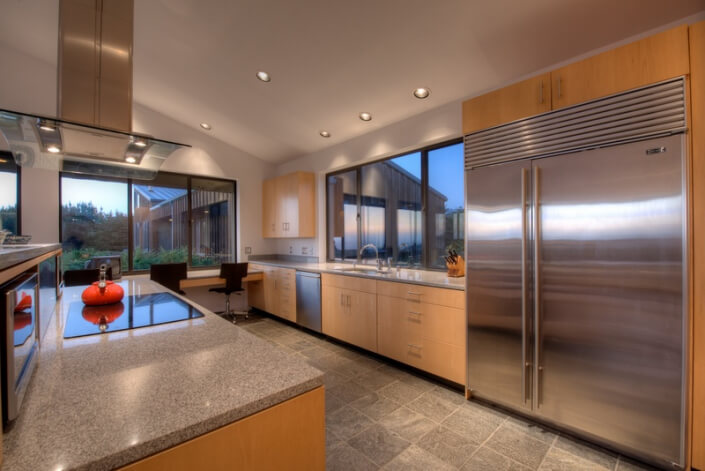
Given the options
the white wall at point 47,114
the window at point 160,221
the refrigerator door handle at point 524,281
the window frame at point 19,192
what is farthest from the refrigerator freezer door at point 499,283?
the window frame at point 19,192

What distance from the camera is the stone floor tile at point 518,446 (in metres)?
1.78

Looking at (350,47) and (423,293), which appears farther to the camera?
(423,293)

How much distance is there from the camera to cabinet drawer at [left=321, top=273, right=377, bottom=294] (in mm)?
3244

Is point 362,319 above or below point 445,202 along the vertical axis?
below

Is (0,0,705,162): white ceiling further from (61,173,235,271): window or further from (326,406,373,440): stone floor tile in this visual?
(326,406,373,440): stone floor tile

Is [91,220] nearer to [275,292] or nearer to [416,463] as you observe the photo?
[275,292]

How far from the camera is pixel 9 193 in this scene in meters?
3.48

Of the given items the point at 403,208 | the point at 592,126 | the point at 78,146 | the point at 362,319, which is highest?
the point at 592,126

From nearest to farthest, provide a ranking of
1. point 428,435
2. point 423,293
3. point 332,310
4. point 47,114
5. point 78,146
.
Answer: point 78,146
point 428,435
point 423,293
point 47,114
point 332,310

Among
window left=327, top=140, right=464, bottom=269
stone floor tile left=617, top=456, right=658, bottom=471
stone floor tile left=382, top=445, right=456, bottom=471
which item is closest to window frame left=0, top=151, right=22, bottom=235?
window left=327, top=140, right=464, bottom=269

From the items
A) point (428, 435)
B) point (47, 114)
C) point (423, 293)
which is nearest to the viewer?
point (428, 435)

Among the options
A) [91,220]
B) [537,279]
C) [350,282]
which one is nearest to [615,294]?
[537,279]

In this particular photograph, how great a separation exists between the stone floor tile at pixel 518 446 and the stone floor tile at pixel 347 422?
80cm

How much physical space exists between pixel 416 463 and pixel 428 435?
27 cm
